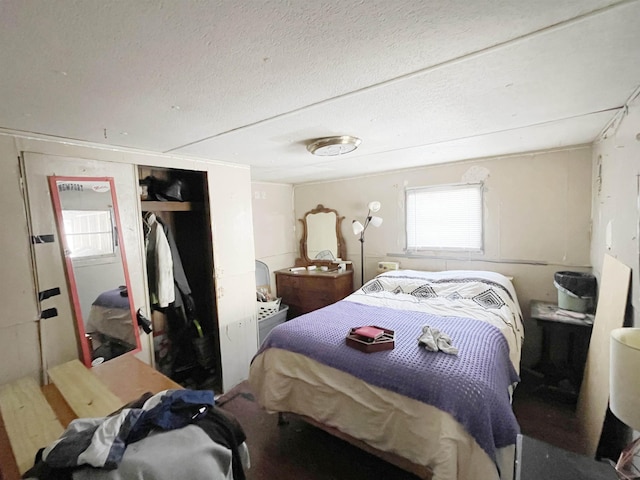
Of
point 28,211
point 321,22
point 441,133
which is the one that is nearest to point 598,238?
point 441,133

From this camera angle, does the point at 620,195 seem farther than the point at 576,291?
No

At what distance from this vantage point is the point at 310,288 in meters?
3.82

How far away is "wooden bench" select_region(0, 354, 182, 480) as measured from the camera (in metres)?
1.17

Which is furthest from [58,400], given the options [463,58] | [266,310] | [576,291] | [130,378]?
[576,291]

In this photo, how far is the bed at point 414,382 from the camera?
52.8 inches

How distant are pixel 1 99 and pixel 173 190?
1.34 m

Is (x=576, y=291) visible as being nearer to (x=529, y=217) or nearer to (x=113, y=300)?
(x=529, y=217)

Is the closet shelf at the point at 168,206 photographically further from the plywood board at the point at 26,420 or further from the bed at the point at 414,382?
the bed at the point at 414,382

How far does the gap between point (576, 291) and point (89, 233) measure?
379 centimetres

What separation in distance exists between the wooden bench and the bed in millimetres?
779

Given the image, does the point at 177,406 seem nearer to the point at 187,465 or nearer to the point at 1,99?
the point at 187,465

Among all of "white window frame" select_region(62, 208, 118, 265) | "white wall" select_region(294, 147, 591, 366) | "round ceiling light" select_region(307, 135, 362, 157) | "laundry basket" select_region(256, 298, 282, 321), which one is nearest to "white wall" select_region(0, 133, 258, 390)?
"white window frame" select_region(62, 208, 118, 265)

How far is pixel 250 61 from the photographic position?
1038mm

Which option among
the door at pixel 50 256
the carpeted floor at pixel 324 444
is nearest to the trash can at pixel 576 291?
the carpeted floor at pixel 324 444
